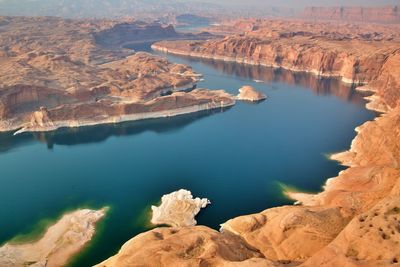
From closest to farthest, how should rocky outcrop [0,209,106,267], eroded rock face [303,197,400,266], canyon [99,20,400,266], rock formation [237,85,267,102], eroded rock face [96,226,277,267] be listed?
eroded rock face [303,197,400,266] → canyon [99,20,400,266] → eroded rock face [96,226,277,267] → rocky outcrop [0,209,106,267] → rock formation [237,85,267,102]

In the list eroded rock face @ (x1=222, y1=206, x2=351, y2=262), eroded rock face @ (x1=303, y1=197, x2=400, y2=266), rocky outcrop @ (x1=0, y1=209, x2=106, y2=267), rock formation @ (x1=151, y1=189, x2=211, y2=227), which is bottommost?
rocky outcrop @ (x1=0, y1=209, x2=106, y2=267)

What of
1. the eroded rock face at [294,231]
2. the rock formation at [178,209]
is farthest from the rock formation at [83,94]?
the eroded rock face at [294,231]

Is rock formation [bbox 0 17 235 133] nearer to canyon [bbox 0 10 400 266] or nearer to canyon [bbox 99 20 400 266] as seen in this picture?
canyon [bbox 0 10 400 266]

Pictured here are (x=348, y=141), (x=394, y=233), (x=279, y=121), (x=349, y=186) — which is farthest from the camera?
(x=279, y=121)

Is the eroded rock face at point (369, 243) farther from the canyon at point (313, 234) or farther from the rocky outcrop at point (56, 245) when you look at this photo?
the rocky outcrop at point (56, 245)

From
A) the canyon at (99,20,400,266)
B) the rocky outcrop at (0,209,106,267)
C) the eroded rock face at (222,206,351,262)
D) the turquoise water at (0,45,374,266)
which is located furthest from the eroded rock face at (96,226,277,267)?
the rocky outcrop at (0,209,106,267)

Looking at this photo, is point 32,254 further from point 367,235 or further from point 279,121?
point 279,121

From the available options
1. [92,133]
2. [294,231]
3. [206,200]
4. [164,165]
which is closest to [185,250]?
[294,231]

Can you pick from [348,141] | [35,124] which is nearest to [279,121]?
[348,141]
